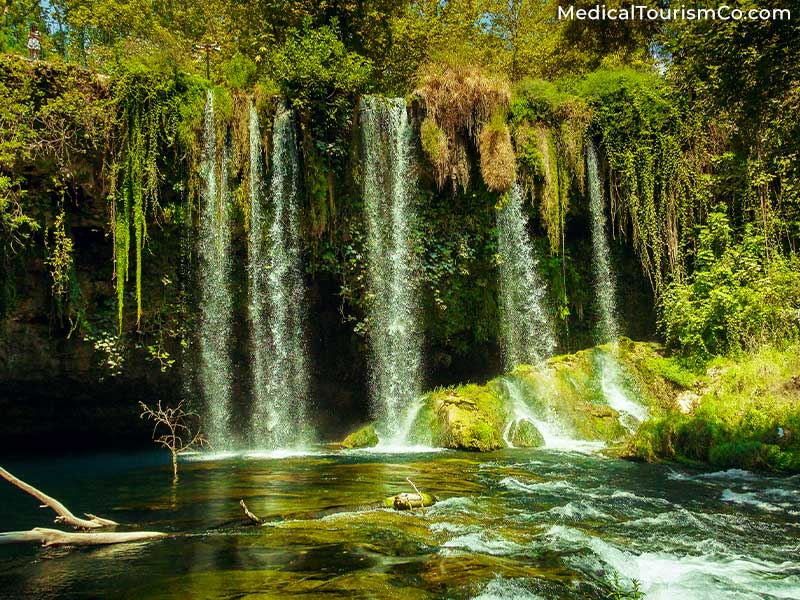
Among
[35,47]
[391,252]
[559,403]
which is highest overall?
[35,47]

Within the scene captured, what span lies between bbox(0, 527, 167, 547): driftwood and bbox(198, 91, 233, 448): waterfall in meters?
8.80

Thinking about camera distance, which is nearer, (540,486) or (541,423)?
(540,486)

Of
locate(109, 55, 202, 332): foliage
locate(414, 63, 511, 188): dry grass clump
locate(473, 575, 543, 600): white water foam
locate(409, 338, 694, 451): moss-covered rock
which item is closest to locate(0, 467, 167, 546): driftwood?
locate(473, 575, 543, 600): white water foam

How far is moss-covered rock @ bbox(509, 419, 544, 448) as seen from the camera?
435 inches

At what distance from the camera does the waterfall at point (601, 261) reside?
15.7 m

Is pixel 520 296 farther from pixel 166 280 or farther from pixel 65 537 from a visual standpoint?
pixel 65 537

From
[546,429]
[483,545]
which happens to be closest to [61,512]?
[483,545]

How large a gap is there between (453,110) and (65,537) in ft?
40.6

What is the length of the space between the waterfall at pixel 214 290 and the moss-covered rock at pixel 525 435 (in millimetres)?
6968

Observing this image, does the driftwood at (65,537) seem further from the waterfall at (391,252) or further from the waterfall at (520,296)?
the waterfall at (520,296)

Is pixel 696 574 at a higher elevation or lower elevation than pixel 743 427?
lower

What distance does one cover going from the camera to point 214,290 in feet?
44.3

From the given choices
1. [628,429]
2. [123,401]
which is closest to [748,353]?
[628,429]

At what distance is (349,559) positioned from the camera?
4387 mm
